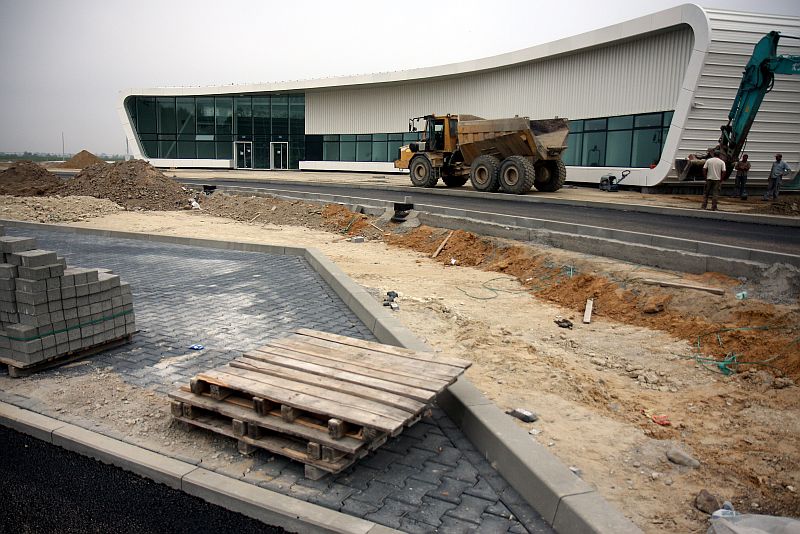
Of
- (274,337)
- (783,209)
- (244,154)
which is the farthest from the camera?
(244,154)

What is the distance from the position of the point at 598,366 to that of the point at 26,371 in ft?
21.7

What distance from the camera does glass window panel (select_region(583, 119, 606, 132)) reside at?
28983mm

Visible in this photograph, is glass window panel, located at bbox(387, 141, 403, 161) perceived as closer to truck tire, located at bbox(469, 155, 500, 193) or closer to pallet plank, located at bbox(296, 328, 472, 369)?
truck tire, located at bbox(469, 155, 500, 193)

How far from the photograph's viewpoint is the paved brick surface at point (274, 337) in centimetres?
401

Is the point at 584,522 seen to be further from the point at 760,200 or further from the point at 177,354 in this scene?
the point at 760,200

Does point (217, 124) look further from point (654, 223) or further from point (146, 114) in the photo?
point (654, 223)

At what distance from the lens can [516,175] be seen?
22.1 m

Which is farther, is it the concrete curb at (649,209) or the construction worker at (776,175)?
the construction worker at (776,175)

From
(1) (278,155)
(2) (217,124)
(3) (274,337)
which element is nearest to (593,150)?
(3) (274,337)

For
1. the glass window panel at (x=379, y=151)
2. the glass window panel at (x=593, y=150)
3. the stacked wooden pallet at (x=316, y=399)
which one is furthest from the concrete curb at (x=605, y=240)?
the glass window panel at (x=379, y=151)

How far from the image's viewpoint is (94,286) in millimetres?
6594

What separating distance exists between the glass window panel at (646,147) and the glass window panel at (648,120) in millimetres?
272

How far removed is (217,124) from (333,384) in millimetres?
51055

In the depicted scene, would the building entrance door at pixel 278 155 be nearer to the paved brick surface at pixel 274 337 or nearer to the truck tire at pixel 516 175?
the truck tire at pixel 516 175
